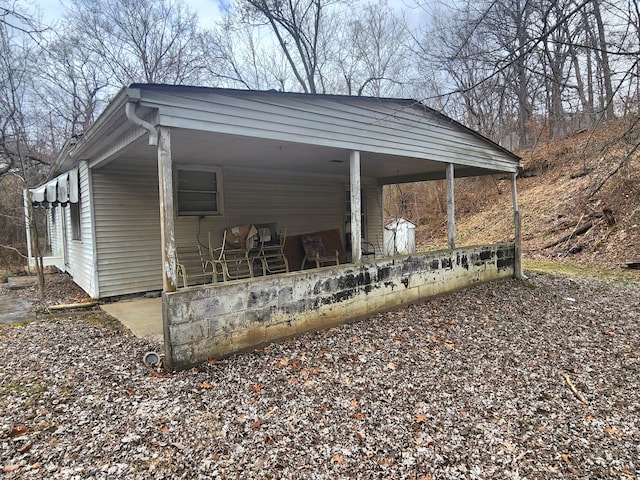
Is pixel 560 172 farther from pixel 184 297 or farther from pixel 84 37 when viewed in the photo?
pixel 84 37

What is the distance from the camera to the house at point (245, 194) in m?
3.44

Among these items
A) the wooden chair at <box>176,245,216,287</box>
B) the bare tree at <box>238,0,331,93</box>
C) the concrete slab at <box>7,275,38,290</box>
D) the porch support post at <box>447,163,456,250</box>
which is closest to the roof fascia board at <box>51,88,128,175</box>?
the wooden chair at <box>176,245,216,287</box>

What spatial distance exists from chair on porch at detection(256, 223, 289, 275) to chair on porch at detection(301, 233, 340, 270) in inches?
15.8

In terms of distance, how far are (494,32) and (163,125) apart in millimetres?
4547

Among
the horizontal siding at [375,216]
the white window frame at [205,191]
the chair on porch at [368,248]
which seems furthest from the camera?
the horizontal siding at [375,216]

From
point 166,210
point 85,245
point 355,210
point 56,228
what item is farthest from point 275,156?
point 56,228

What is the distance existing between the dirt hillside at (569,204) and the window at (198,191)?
5984 millimetres

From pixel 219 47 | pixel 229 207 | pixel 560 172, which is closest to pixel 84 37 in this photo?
pixel 219 47

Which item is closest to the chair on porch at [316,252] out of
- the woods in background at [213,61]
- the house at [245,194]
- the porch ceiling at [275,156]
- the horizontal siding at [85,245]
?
the house at [245,194]

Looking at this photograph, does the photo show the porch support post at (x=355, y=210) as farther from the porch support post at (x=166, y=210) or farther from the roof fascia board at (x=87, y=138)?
the roof fascia board at (x=87, y=138)

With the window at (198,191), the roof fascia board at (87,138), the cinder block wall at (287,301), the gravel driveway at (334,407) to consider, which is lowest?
the gravel driveway at (334,407)

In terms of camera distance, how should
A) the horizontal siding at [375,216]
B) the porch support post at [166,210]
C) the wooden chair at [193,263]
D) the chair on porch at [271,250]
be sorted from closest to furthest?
the porch support post at [166,210], the wooden chair at [193,263], the chair on porch at [271,250], the horizontal siding at [375,216]

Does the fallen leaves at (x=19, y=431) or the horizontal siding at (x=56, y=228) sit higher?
the horizontal siding at (x=56, y=228)

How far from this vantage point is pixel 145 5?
50.9 ft
